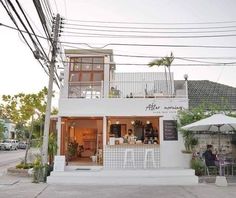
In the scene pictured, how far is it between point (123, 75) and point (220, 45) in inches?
207

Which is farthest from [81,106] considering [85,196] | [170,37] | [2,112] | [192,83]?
[2,112]

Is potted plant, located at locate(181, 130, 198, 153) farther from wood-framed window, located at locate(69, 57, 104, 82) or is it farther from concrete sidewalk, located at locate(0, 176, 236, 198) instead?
wood-framed window, located at locate(69, 57, 104, 82)

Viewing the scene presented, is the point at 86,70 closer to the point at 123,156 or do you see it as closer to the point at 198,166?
the point at 123,156

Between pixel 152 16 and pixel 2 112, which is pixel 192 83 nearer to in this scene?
pixel 152 16

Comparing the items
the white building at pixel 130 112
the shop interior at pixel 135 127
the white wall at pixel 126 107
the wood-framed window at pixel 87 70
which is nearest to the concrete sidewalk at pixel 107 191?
the white building at pixel 130 112

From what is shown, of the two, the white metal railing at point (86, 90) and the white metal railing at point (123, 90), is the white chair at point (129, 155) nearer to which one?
the white metal railing at point (123, 90)

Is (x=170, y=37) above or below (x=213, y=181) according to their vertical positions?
above

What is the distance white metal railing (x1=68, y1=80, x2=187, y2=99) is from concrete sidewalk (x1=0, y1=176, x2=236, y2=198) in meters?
5.69

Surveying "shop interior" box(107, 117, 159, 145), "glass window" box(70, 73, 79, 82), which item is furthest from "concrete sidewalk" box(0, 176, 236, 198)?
"glass window" box(70, 73, 79, 82)

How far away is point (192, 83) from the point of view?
21.5m

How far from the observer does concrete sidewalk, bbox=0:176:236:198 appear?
31.6ft

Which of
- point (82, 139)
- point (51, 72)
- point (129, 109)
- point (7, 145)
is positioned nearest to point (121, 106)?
point (129, 109)

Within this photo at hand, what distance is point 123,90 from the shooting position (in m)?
16.2

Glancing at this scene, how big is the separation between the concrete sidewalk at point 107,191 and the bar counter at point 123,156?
3.30 metres
